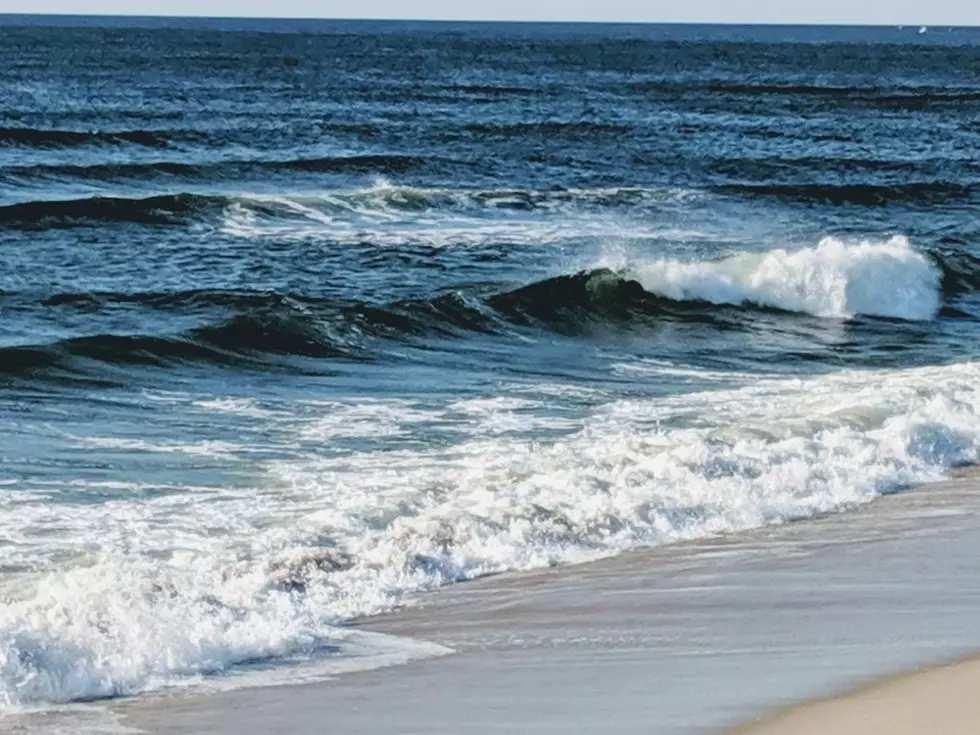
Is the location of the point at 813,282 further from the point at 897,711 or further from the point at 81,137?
the point at 81,137

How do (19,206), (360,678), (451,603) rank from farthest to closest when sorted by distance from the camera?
(19,206) → (451,603) → (360,678)

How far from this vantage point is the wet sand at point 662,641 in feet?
23.3

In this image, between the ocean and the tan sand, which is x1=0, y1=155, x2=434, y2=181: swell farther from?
the tan sand

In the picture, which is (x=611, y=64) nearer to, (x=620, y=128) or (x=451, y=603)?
(x=620, y=128)

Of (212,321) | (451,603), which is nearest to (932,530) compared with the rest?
(451,603)

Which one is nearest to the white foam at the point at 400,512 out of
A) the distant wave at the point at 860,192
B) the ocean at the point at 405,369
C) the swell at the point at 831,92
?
the ocean at the point at 405,369

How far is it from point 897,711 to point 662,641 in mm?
1369

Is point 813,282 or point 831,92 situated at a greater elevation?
point 831,92

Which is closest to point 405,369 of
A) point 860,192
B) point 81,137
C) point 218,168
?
point 218,168

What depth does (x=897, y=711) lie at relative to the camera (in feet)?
23.0

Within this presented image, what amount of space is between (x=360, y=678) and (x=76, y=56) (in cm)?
8306

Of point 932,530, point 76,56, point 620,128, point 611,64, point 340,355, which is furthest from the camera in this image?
point 611,64

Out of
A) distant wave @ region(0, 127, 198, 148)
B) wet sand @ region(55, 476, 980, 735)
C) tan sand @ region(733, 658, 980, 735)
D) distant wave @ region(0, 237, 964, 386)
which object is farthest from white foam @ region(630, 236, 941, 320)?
distant wave @ region(0, 127, 198, 148)

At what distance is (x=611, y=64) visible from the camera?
93562 millimetres
